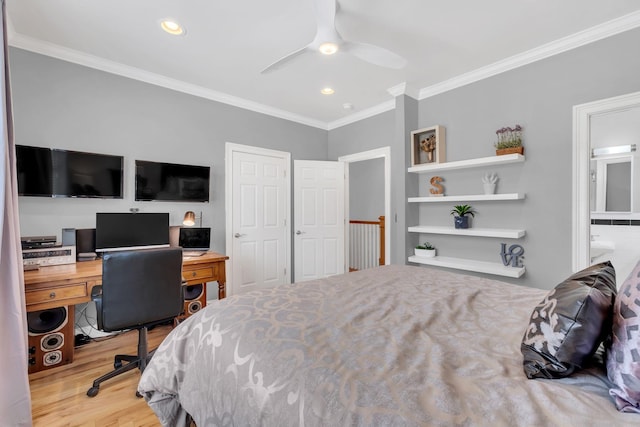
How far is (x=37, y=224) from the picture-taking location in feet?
8.33

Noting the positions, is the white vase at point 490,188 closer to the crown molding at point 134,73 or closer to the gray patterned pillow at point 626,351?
the gray patterned pillow at point 626,351

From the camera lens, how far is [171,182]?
10.4 ft

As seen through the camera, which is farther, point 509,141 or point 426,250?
point 426,250

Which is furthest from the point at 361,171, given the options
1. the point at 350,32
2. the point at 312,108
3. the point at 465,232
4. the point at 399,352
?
the point at 399,352

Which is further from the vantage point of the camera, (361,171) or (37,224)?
(361,171)

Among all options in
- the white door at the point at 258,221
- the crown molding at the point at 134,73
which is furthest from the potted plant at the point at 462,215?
the crown molding at the point at 134,73

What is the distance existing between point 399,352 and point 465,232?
2.42 metres

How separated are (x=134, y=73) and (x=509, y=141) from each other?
12.6 ft

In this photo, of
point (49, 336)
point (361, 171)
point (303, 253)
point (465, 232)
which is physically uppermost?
point (361, 171)

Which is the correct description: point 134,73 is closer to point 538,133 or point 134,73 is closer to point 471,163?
point 471,163

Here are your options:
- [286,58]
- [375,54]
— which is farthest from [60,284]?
[375,54]

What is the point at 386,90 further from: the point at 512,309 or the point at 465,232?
the point at 512,309

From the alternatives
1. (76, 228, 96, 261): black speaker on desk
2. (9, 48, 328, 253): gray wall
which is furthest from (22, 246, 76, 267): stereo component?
(9, 48, 328, 253): gray wall

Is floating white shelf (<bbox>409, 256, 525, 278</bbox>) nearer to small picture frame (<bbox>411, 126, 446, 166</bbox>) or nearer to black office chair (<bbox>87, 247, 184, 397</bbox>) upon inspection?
small picture frame (<bbox>411, 126, 446, 166</bbox>)
